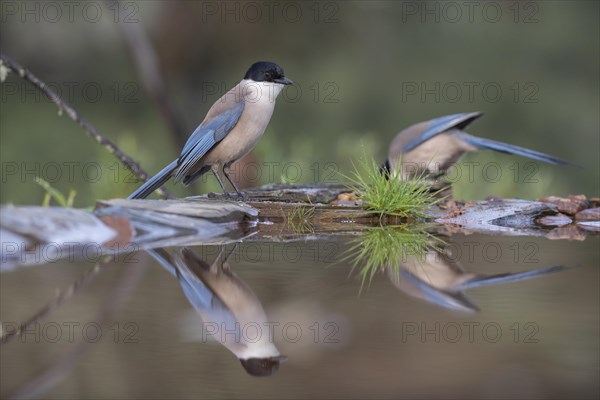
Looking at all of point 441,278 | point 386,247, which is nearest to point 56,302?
point 441,278

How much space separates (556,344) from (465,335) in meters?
0.24

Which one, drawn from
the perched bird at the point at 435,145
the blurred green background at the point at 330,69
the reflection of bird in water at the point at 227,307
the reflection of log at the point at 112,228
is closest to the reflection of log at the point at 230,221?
the reflection of log at the point at 112,228

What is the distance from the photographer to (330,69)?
9.79 m

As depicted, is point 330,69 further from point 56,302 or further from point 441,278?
point 56,302

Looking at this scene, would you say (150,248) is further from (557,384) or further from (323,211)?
(557,384)

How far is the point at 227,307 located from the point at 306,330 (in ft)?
1.13

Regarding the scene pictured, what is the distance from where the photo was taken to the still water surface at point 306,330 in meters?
2.21

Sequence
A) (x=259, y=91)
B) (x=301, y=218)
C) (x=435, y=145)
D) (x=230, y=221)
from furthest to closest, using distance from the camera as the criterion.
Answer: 1. (x=435, y=145)
2. (x=259, y=91)
3. (x=301, y=218)
4. (x=230, y=221)

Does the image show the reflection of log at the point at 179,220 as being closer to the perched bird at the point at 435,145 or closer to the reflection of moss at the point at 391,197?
the reflection of moss at the point at 391,197

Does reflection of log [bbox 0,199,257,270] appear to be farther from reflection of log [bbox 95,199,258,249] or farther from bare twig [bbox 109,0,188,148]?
bare twig [bbox 109,0,188,148]

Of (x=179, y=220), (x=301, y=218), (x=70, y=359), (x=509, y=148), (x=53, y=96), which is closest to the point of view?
(x=70, y=359)

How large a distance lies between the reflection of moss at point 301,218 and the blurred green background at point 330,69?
13.4 feet

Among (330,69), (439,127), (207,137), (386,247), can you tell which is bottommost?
(386,247)

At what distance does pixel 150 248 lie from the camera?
154 inches
